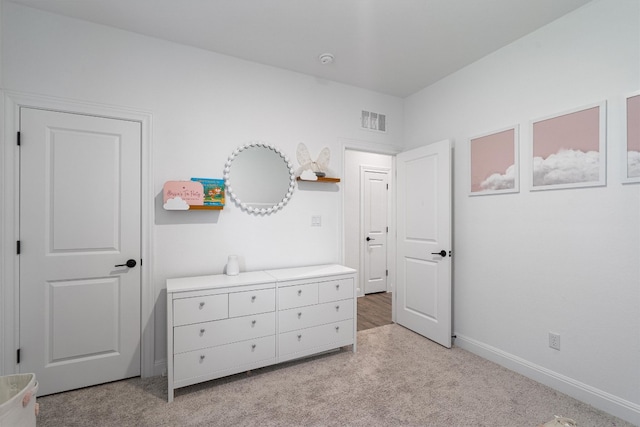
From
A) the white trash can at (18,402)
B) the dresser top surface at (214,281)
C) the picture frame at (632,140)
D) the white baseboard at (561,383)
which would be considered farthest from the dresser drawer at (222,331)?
the picture frame at (632,140)

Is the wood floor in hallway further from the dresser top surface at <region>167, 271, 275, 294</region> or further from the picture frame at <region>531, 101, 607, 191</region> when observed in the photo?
the picture frame at <region>531, 101, 607, 191</region>

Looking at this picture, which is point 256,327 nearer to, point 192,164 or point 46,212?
point 192,164

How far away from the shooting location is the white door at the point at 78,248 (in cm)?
211

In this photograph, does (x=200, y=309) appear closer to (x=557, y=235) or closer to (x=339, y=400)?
(x=339, y=400)

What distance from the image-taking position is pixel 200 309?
2180 mm

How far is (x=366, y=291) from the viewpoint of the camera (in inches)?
190

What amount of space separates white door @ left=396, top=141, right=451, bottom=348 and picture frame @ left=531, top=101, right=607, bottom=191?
0.76m

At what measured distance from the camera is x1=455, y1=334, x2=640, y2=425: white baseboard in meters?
1.86

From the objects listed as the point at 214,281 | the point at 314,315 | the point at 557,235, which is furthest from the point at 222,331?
the point at 557,235

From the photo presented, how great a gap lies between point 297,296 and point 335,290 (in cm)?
39

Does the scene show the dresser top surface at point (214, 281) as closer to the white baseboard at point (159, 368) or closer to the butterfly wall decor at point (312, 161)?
the white baseboard at point (159, 368)

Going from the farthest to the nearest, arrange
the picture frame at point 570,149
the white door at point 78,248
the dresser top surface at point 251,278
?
the dresser top surface at point 251,278 → the white door at point 78,248 → the picture frame at point 570,149

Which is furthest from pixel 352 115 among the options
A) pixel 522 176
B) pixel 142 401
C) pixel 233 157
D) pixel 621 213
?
pixel 142 401

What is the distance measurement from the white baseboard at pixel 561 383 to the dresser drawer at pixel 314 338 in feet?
3.92
